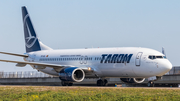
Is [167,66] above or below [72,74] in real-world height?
above

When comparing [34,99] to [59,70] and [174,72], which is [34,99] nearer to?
[59,70]

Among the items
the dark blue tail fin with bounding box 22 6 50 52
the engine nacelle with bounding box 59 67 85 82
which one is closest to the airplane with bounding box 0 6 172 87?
the engine nacelle with bounding box 59 67 85 82

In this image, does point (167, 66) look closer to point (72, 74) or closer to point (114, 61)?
point (114, 61)

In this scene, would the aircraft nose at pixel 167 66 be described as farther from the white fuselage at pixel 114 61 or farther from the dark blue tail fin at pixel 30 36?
the dark blue tail fin at pixel 30 36

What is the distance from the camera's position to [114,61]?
3141cm

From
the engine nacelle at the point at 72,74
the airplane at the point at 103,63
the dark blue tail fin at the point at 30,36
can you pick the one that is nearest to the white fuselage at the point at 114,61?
the airplane at the point at 103,63

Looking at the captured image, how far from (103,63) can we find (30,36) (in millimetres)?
13212

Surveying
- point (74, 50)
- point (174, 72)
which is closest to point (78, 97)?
point (74, 50)

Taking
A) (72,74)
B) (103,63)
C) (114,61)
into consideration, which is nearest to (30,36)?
(72,74)

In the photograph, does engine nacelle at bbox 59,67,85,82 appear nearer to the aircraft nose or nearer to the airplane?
the airplane

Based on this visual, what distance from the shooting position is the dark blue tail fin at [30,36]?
4126 centimetres

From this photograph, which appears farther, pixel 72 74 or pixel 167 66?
pixel 72 74

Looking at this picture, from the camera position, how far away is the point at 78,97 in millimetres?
18047

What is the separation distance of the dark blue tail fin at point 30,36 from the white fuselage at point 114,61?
3252mm
